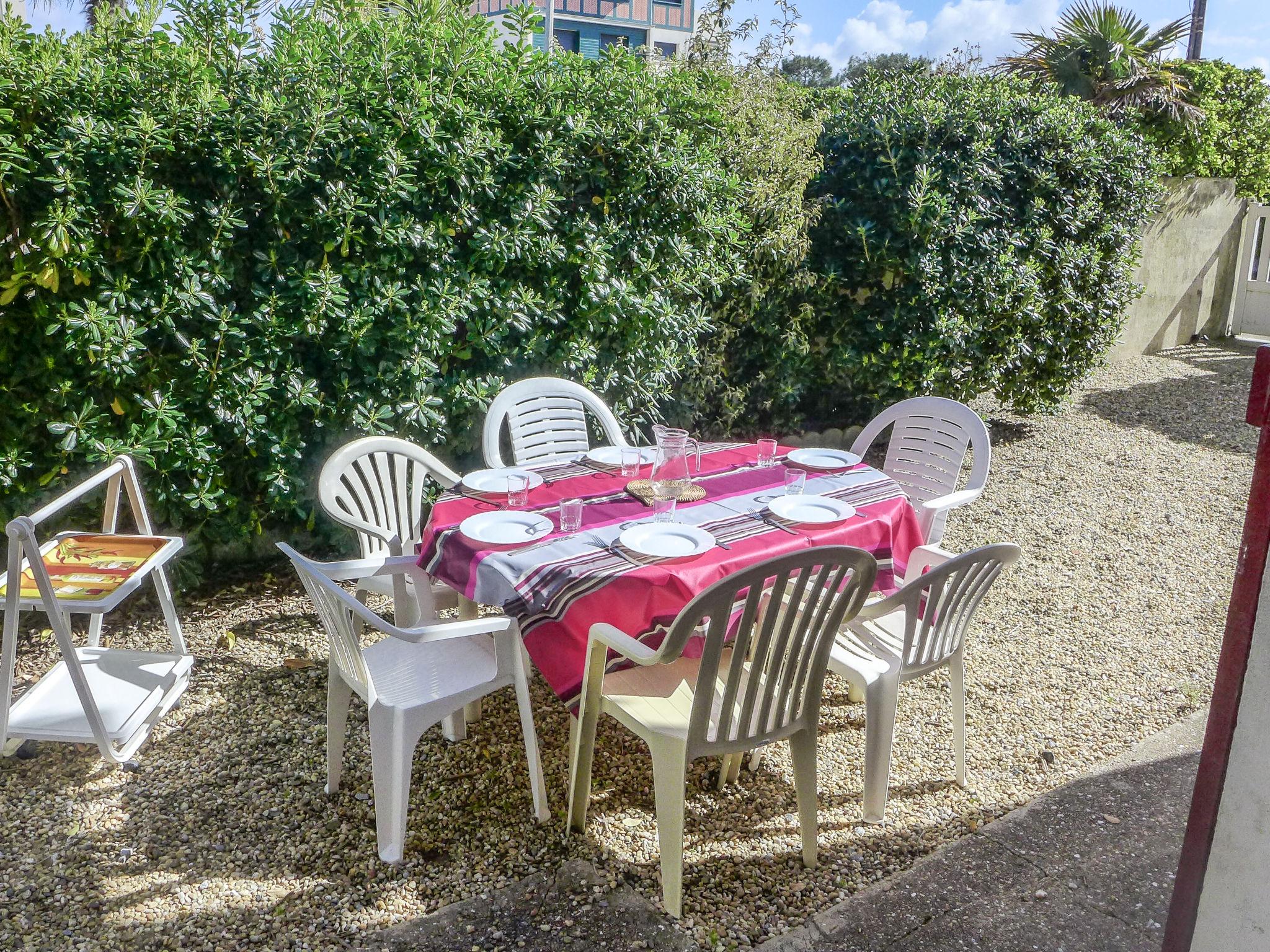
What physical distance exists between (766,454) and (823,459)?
239 mm

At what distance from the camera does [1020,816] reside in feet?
9.65

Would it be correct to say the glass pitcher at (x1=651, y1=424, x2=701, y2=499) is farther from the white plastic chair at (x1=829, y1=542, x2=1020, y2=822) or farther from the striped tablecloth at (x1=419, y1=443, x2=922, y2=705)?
the white plastic chair at (x1=829, y1=542, x2=1020, y2=822)

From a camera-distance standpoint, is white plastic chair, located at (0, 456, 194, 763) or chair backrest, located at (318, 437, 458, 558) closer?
white plastic chair, located at (0, 456, 194, 763)

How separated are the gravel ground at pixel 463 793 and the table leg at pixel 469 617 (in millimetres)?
76

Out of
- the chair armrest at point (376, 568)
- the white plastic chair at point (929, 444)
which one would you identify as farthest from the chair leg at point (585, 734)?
the white plastic chair at point (929, 444)

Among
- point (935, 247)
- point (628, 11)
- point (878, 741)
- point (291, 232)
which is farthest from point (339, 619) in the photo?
point (628, 11)

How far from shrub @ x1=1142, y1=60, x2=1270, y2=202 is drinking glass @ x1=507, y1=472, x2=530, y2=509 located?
11623 millimetres

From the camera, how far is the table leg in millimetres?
3240

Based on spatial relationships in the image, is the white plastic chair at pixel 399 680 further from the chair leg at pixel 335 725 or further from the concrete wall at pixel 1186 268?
the concrete wall at pixel 1186 268

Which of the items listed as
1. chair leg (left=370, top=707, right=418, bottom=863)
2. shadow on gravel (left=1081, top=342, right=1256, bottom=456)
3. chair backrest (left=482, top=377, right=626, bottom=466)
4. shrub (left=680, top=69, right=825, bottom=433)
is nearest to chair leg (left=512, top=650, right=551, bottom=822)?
chair leg (left=370, top=707, right=418, bottom=863)

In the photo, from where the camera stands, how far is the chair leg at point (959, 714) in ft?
10.1

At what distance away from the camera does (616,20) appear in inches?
1341

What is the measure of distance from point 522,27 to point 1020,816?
3951 mm

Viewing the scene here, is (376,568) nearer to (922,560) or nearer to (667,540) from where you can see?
(667,540)
